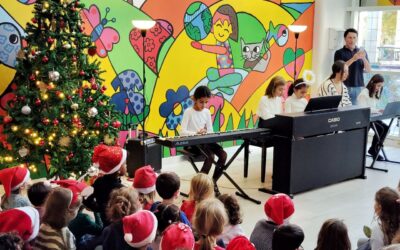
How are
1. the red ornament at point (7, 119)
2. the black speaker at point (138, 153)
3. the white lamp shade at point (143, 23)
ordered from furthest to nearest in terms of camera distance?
the black speaker at point (138, 153)
the white lamp shade at point (143, 23)
the red ornament at point (7, 119)

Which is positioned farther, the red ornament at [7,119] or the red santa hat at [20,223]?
the red ornament at [7,119]

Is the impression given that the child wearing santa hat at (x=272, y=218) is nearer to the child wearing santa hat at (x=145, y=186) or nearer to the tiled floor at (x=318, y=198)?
the child wearing santa hat at (x=145, y=186)

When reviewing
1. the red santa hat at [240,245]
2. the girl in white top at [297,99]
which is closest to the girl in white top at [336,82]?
the girl in white top at [297,99]

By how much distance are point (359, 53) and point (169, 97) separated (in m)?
3.14

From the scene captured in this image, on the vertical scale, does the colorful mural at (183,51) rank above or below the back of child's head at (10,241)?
above

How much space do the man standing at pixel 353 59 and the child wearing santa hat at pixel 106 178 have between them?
521 cm

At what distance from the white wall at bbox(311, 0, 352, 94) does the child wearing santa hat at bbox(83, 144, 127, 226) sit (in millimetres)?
6047

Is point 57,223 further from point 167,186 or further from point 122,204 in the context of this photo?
point 167,186

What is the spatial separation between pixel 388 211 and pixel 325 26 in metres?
6.27

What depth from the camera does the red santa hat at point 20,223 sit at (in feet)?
7.78

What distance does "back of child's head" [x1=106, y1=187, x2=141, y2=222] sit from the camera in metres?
2.67

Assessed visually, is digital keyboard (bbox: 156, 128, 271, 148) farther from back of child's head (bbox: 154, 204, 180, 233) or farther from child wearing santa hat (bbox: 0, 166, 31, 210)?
back of child's head (bbox: 154, 204, 180, 233)

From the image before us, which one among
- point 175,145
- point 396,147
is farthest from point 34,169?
point 396,147

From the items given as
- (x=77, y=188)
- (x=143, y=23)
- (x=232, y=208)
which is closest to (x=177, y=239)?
(x=232, y=208)
